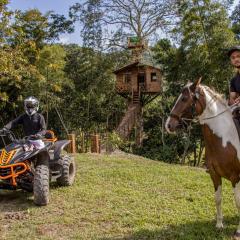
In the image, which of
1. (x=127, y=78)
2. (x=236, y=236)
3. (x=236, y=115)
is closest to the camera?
(x=236, y=236)

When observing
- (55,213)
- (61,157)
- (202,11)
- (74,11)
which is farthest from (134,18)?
(55,213)

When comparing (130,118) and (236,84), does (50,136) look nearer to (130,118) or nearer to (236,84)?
(236,84)

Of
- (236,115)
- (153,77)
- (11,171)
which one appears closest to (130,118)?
(153,77)

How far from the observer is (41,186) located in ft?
18.8

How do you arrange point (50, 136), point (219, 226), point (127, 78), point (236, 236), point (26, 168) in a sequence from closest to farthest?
point (236, 236) → point (219, 226) → point (26, 168) → point (50, 136) → point (127, 78)

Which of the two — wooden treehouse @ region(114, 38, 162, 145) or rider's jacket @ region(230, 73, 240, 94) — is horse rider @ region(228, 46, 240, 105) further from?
wooden treehouse @ region(114, 38, 162, 145)

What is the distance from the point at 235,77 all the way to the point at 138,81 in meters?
19.6

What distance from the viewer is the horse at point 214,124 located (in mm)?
4492

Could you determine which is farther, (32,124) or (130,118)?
(130,118)

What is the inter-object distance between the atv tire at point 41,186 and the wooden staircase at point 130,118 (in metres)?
15.1

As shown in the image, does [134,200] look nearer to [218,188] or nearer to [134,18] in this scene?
[218,188]

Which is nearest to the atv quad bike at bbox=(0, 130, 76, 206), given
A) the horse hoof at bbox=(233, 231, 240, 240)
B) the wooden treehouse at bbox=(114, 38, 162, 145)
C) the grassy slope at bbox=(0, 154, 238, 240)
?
the grassy slope at bbox=(0, 154, 238, 240)

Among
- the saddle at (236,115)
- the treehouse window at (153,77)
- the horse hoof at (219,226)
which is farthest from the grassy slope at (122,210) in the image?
the treehouse window at (153,77)

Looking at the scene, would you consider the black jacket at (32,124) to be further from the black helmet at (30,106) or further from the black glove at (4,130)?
the black glove at (4,130)
